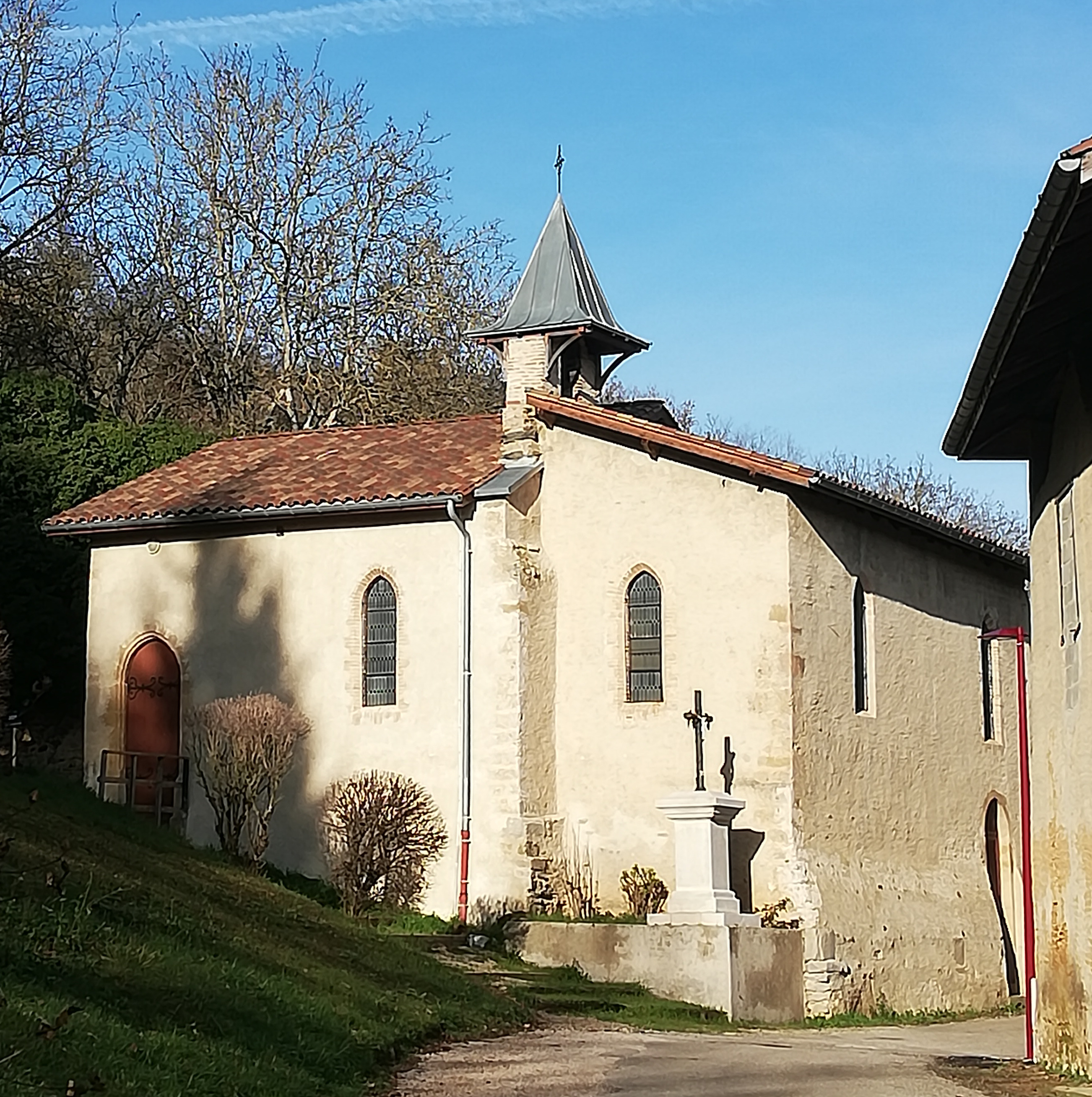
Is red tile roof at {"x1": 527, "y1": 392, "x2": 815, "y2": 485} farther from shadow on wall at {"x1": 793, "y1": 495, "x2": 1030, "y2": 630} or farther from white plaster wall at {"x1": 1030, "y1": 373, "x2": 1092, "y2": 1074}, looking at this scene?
white plaster wall at {"x1": 1030, "y1": 373, "x2": 1092, "y2": 1074}

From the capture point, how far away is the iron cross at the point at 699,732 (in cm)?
2114

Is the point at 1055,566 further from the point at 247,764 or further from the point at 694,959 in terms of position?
the point at 247,764

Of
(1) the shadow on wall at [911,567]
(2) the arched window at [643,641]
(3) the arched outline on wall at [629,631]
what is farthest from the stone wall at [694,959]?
(1) the shadow on wall at [911,567]

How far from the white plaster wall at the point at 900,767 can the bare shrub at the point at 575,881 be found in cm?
260

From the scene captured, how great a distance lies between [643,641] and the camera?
2234 centimetres

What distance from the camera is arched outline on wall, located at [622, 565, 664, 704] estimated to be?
2214cm

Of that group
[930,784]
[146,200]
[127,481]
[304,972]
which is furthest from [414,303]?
[304,972]

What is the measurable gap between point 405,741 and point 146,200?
18.9m

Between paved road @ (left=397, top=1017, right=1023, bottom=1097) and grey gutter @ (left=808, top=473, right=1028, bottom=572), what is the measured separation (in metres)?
6.77

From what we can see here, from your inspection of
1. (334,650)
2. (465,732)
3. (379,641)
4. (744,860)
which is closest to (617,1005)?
(744,860)

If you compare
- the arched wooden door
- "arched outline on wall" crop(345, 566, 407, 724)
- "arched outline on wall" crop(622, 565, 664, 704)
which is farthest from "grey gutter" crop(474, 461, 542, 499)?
the arched wooden door

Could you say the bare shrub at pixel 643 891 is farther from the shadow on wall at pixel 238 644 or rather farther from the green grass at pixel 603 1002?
the shadow on wall at pixel 238 644

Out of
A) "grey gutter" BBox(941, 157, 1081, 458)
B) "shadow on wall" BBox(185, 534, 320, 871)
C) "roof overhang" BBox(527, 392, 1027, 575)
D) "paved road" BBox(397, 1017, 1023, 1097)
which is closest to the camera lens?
"grey gutter" BBox(941, 157, 1081, 458)

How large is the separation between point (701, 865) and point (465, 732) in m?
3.71
